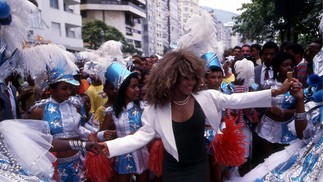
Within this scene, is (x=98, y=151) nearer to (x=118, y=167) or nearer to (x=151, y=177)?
(x=118, y=167)

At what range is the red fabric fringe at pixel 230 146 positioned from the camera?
3773 millimetres

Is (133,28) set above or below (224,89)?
above

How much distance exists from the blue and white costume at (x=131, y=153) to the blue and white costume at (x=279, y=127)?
1421 mm

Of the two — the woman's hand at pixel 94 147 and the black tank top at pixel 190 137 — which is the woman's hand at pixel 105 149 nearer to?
the woman's hand at pixel 94 147

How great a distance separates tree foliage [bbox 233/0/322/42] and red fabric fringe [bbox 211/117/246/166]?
1.89m

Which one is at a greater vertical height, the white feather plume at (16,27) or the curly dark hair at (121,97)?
the white feather plume at (16,27)

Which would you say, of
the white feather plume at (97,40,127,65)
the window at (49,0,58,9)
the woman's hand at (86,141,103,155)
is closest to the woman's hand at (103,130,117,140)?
the woman's hand at (86,141,103,155)

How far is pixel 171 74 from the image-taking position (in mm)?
3068

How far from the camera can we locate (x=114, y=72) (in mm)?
4418

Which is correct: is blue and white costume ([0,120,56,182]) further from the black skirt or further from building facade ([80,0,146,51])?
building facade ([80,0,146,51])

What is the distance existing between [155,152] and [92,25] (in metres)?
43.0

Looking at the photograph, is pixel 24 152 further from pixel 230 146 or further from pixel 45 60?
pixel 230 146

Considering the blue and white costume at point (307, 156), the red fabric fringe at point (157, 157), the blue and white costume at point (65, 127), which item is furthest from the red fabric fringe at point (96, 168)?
the blue and white costume at point (307, 156)

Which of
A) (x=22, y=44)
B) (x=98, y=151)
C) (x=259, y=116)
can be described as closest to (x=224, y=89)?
(x=259, y=116)
